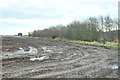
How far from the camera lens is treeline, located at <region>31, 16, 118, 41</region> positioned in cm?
2366

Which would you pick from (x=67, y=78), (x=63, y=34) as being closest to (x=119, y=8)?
(x=67, y=78)

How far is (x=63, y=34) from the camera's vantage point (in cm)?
3328

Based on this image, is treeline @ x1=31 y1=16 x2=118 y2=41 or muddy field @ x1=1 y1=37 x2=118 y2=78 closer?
muddy field @ x1=1 y1=37 x2=118 y2=78

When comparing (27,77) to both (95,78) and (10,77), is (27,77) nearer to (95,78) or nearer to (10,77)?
(10,77)

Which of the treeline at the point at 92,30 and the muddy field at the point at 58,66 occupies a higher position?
the treeline at the point at 92,30

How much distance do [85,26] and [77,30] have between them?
95.6 inches

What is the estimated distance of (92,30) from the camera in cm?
2756

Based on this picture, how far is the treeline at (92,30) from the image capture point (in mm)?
23656

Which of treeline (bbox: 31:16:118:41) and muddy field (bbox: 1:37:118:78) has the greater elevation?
treeline (bbox: 31:16:118:41)

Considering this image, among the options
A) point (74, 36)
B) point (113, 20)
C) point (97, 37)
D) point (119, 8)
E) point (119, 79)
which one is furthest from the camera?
point (74, 36)

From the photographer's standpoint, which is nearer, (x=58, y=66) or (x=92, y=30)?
(x=58, y=66)

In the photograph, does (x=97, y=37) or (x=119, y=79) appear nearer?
(x=119, y=79)

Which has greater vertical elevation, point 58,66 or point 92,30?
point 92,30

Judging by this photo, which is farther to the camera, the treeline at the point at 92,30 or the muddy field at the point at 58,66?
the treeline at the point at 92,30
